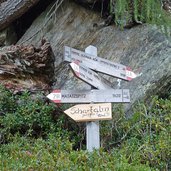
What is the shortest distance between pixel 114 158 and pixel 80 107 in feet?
2.18

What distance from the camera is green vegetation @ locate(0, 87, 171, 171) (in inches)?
135

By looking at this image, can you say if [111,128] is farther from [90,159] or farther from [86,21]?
[86,21]

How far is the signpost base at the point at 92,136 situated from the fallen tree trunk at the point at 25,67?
1.43m

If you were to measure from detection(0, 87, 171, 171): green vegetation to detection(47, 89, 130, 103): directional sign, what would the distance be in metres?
0.42

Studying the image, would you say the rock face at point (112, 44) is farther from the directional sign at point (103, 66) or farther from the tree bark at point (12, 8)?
the directional sign at point (103, 66)

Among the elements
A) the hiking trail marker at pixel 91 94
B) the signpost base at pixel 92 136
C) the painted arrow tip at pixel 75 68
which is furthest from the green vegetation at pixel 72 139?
the painted arrow tip at pixel 75 68

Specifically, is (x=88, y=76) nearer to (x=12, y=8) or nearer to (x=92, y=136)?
(x=92, y=136)

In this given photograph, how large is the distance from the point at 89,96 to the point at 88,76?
0.21 metres

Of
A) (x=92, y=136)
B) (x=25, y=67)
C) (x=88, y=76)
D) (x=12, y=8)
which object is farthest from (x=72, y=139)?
(x=12, y=8)

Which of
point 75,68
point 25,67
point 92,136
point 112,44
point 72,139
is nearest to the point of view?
point 75,68

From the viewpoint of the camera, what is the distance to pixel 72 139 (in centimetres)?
446

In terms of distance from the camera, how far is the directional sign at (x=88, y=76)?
3930 mm

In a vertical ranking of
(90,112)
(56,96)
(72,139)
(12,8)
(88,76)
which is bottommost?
(72,139)

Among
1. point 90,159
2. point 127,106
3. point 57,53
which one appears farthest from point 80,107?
point 57,53
